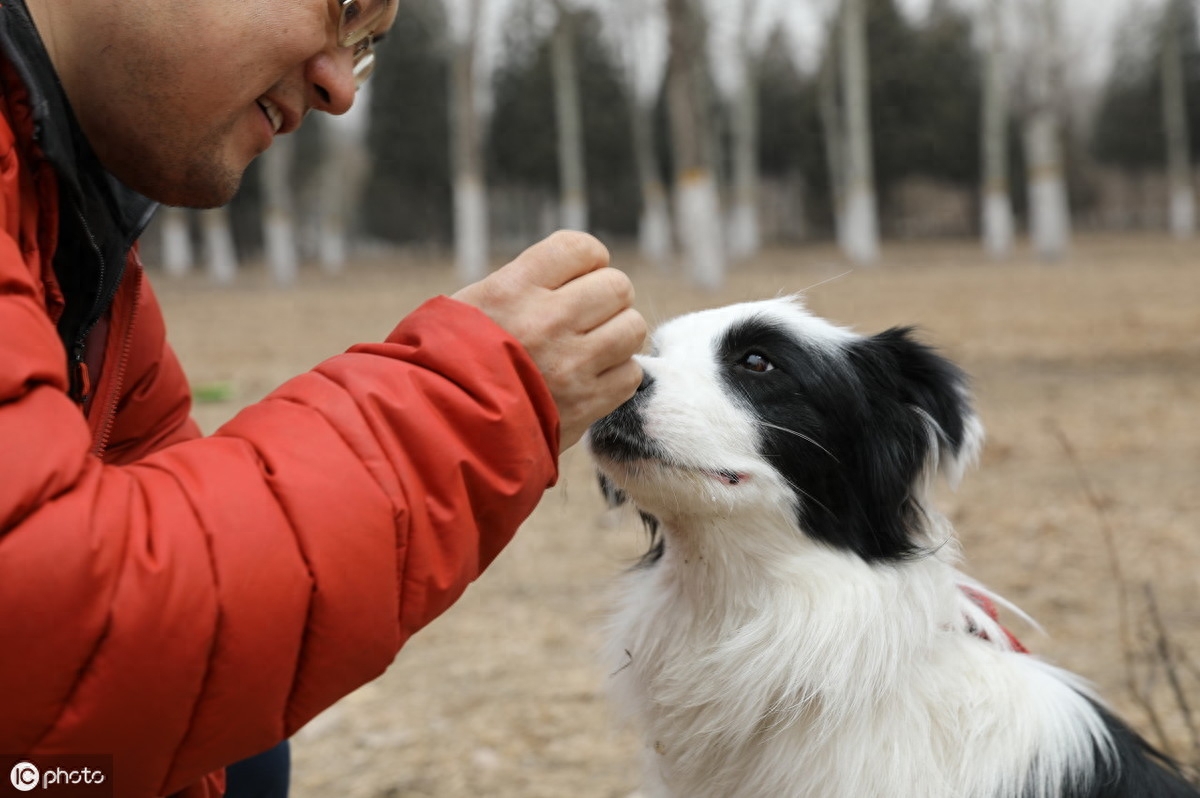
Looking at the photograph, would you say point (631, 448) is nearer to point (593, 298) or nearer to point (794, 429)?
point (794, 429)

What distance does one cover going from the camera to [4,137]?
1254 millimetres

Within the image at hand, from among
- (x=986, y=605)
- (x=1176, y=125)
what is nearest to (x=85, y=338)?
(x=986, y=605)

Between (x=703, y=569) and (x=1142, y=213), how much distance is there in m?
45.0

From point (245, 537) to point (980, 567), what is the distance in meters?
4.21

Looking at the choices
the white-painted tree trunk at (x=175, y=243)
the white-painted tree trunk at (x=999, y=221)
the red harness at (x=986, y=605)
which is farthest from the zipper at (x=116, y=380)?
the white-painted tree trunk at (x=175, y=243)

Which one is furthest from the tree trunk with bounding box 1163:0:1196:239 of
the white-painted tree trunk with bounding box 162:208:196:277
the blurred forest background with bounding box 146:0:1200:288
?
the white-painted tree trunk with bounding box 162:208:196:277

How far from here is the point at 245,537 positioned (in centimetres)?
112

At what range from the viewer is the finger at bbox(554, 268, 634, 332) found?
4.67 feet

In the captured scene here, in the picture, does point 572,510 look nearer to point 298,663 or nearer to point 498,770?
point 498,770

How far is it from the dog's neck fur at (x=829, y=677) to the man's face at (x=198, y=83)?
40.6 inches

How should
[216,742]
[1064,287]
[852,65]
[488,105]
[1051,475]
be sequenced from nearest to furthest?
1. [216,742]
2. [1051,475]
3. [1064,287]
4. [852,65]
5. [488,105]

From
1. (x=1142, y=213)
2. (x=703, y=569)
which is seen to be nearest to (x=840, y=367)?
(x=703, y=569)

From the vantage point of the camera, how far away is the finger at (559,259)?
1.42m

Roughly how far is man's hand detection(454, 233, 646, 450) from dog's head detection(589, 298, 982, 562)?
44cm
